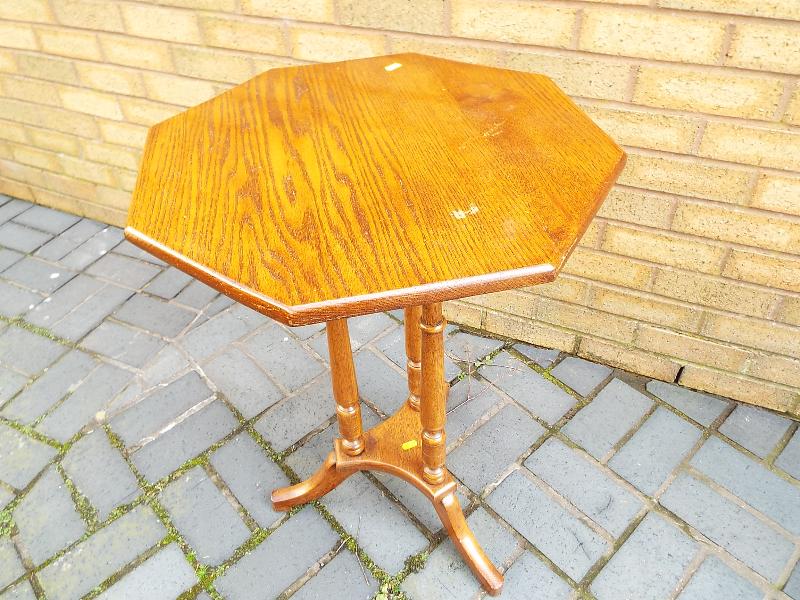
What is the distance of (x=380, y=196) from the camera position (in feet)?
3.78

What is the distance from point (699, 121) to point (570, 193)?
89cm

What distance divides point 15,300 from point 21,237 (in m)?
0.57

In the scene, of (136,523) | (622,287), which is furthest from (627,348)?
(136,523)

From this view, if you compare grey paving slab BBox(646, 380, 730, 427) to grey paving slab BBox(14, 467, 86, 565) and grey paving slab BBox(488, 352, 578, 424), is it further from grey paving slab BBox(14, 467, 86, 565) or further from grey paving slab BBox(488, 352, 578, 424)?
grey paving slab BBox(14, 467, 86, 565)

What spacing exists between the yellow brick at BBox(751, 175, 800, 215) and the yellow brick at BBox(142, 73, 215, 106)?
2.01 metres

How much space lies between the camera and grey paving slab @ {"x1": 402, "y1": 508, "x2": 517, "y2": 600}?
1707 mm

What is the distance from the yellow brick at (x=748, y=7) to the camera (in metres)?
1.53

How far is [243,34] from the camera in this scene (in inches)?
89.7

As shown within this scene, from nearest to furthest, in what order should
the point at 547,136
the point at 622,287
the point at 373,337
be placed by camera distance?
the point at 547,136
the point at 622,287
the point at 373,337

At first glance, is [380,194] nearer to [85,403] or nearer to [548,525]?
[548,525]

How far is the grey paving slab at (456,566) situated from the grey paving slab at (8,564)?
1.13 m

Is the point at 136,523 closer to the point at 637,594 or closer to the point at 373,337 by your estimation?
the point at 373,337

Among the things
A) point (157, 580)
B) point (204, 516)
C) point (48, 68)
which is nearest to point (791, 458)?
point (204, 516)

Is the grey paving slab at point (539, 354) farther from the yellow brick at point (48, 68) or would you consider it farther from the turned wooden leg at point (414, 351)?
the yellow brick at point (48, 68)
